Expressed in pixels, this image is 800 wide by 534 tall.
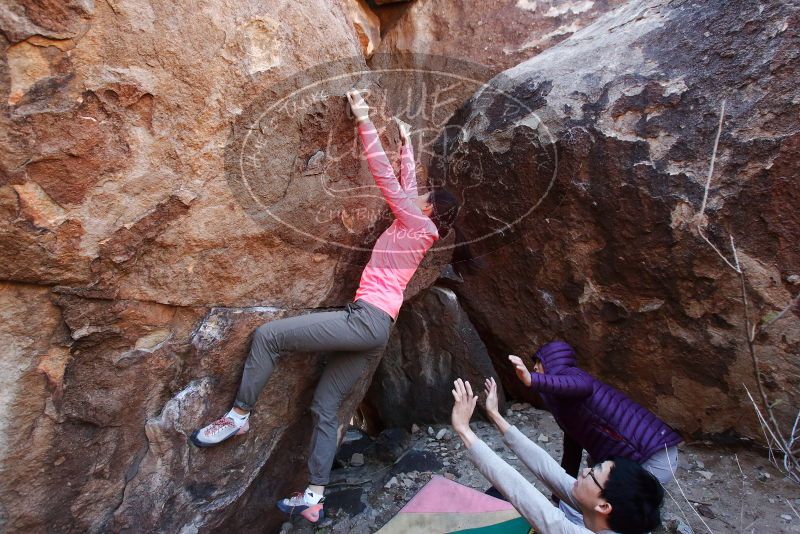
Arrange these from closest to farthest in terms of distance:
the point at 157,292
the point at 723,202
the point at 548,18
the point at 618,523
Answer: the point at 618,523 → the point at 157,292 → the point at 723,202 → the point at 548,18

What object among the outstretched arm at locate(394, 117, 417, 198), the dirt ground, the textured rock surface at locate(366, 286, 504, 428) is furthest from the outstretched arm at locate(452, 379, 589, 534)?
the textured rock surface at locate(366, 286, 504, 428)

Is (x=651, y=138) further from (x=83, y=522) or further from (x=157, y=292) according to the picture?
(x=83, y=522)

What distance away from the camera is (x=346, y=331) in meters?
2.16

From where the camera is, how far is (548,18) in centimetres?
374

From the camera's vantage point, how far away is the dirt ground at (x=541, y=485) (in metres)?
2.35

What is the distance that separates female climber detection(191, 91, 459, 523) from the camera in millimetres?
2148

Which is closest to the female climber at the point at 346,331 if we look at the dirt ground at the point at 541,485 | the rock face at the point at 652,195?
the dirt ground at the point at 541,485

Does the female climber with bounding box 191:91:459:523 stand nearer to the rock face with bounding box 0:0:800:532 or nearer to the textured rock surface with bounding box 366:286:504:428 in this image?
the rock face with bounding box 0:0:800:532

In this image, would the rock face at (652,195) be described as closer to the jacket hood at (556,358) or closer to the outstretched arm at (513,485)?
the jacket hood at (556,358)

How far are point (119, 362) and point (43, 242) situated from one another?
Result: 540 millimetres

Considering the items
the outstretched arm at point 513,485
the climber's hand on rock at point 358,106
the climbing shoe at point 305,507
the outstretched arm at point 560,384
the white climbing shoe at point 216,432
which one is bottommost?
the climbing shoe at point 305,507

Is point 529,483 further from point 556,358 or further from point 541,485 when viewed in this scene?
point 541,485

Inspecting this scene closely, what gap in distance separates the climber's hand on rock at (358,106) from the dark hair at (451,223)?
2.30 ft

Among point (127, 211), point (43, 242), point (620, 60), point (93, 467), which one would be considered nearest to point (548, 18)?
point (620, 60)
